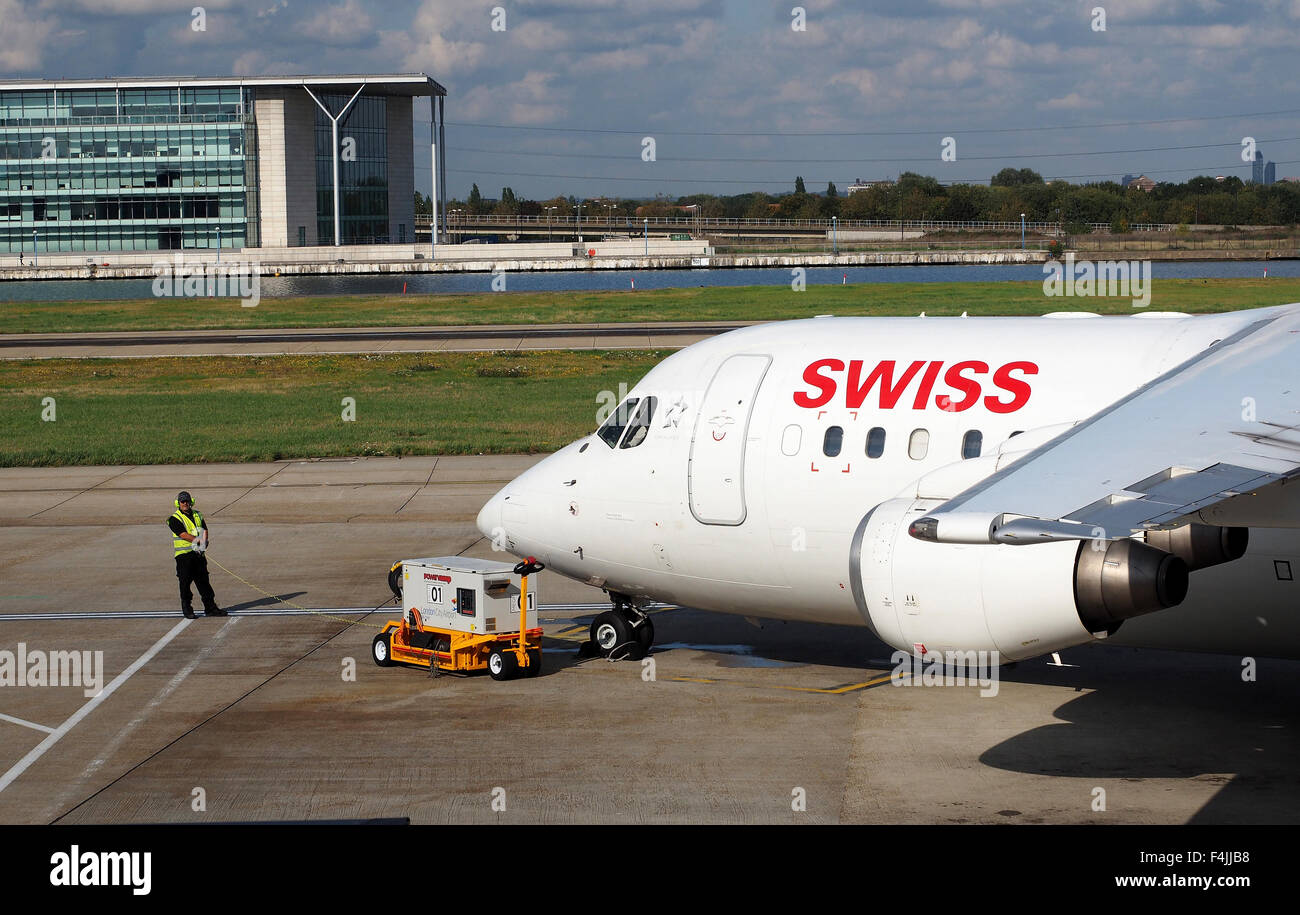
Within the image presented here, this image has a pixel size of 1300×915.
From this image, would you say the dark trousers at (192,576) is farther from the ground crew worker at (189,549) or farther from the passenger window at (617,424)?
the passenger window at (617,424)

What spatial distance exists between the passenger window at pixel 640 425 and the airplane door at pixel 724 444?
860 mm

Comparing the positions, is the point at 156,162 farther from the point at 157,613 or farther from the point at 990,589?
the point at 990,589

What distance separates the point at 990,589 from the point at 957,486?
8.34 ft

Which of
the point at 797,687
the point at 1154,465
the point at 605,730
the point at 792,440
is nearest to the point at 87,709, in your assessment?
the point at 605,730

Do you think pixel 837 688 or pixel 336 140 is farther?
pixel 336 140

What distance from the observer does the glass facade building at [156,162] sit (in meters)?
173

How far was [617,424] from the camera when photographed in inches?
741

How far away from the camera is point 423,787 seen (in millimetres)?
14469

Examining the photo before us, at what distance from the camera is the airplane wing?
8922mm

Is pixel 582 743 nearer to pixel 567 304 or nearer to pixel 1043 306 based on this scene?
pixel 1043 306

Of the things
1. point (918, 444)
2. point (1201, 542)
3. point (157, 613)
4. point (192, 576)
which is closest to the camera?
point (1201, 542)

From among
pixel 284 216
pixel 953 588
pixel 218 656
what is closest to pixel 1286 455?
pixel 953 588

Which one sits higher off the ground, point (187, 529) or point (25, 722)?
point (187, 529)
